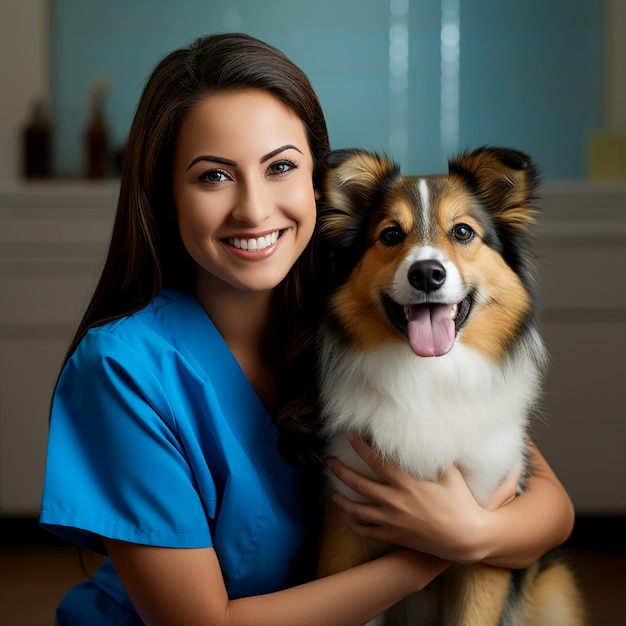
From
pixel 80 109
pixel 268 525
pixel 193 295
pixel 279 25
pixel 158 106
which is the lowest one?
pixel 268 525

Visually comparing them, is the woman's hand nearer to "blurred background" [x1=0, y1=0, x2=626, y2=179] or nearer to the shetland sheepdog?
the shetland sheepdog

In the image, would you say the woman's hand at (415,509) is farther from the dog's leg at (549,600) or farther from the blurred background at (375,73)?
the blurred background at (375,73)

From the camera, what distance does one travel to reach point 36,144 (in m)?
3.75

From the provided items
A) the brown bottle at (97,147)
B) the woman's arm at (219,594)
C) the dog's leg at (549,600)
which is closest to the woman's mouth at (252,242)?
the woman's arm at (219,594)

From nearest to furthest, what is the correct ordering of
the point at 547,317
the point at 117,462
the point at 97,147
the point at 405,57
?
the point at 117,462 → the point at 547,317 → the point at 97,147 → the point at 405,57

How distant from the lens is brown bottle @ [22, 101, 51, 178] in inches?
147

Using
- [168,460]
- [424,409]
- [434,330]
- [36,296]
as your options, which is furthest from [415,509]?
[36,296]

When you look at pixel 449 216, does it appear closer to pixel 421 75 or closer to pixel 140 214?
pixel 140 214

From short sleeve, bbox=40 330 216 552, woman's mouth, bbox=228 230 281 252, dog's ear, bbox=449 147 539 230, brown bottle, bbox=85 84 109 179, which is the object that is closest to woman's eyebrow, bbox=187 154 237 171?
woman's mouth, bbox=228 230 281 252

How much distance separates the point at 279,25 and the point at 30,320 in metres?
1.74

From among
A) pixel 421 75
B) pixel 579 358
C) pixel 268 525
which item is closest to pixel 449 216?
pixel 268 525

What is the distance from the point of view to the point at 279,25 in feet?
12.5

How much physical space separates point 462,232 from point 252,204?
1.29ft

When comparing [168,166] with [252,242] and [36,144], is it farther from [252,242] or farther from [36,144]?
[36,144]
